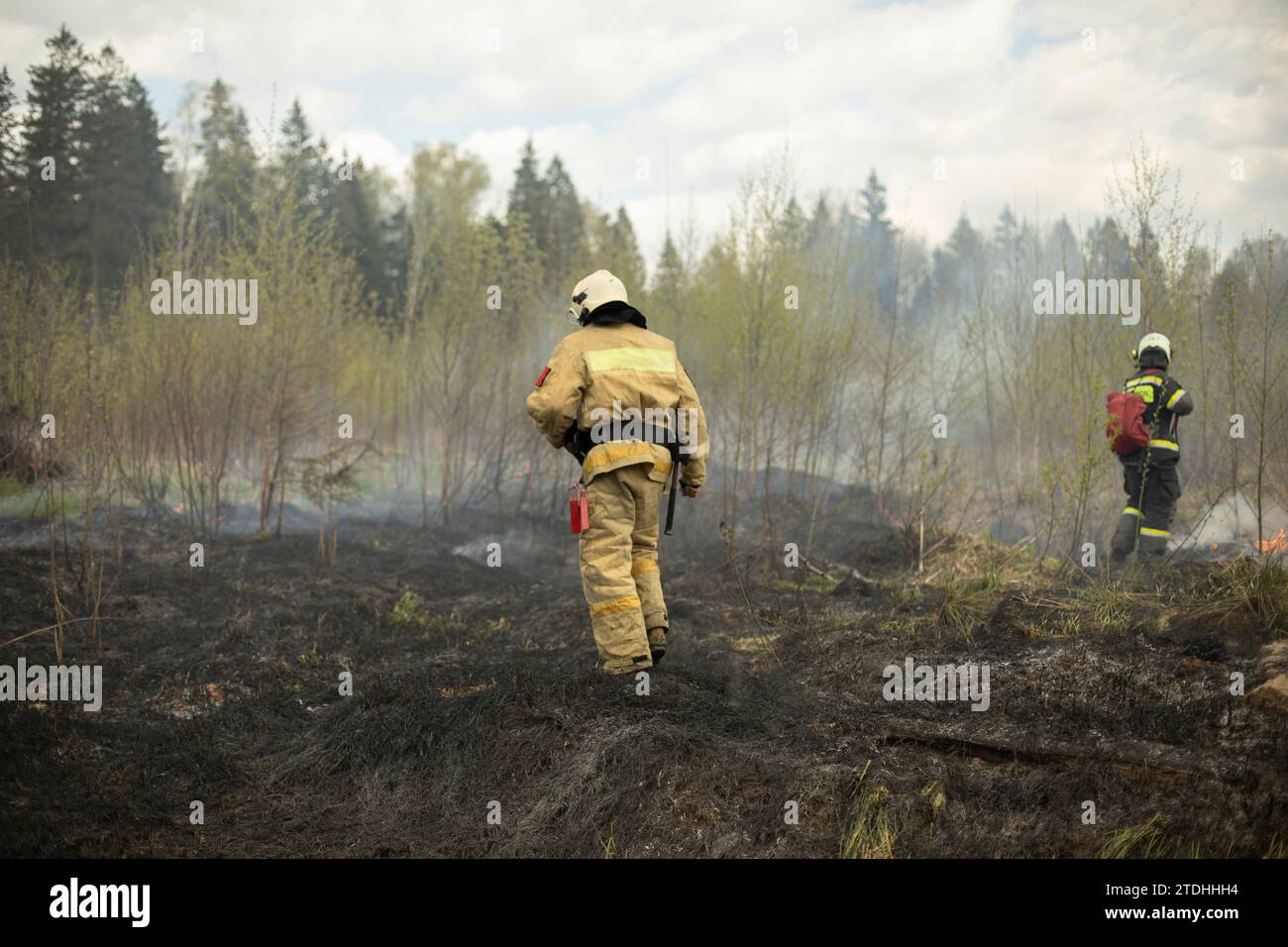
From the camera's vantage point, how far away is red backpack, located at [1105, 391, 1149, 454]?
23.9 ft

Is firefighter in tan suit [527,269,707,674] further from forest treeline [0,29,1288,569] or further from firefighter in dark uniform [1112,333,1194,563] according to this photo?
firefighter in dark uniform [1112,333,1194,563]

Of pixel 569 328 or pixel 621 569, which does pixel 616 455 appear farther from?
pixel 569 328

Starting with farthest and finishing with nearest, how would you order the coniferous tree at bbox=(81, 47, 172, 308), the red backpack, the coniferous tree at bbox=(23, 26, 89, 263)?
the coniferous tree at bbox=(81, 47, 172, 308)
the coniferous tree at bbox=(23, 26, 89, 263)
the red backpack

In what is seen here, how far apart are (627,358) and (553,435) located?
577 millimetres

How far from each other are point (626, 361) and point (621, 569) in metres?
1.12

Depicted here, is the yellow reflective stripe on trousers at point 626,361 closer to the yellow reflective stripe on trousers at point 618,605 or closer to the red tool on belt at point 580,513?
the red tool on belt at point 580,513

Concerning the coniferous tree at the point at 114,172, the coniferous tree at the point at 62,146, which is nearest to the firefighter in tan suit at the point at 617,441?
the coniferous tree at the point at 62,146

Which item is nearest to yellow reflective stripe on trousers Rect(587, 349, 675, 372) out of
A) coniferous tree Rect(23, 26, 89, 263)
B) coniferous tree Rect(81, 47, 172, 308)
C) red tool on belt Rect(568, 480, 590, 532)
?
red tool on belt Rect(568, 480, 590, 532)

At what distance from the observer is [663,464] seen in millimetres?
5250

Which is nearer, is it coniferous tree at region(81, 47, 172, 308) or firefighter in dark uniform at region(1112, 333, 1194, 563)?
firefighter in dark uniform at region(1112, 333, 1194, 563)

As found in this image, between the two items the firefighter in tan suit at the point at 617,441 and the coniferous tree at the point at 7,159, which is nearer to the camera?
the firefighter in tan suit at the point at 617,441

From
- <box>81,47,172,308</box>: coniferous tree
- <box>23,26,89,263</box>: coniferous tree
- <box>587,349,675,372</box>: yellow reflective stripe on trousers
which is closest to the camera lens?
<box>587,349,675,372</box>: yellow reflective stripe on trousers

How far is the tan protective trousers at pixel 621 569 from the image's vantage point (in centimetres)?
500
